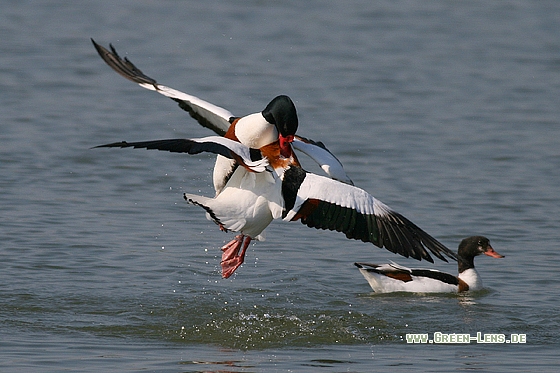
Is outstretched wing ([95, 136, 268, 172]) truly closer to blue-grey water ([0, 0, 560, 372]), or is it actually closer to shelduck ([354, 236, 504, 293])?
blue-grey water ([0, 0, 560, 372])

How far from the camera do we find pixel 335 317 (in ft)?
27.3

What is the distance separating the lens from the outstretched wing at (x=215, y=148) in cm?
663

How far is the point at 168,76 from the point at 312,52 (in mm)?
3676

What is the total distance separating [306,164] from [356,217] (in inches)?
235

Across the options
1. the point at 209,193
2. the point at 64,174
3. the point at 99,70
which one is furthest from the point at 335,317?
the point at 99,70

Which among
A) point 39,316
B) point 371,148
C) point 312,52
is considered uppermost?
point 312,52

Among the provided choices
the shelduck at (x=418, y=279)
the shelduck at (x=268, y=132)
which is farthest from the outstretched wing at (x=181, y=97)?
the shelduck at (x=418, y=279)

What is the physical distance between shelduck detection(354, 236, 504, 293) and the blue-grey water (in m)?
0.16

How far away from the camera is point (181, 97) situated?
843 centimetres

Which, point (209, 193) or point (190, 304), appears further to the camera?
point (209, 193)

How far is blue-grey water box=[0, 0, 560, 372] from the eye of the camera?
7633mm

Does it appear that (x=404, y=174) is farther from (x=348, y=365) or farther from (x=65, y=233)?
(x=348, y=365)

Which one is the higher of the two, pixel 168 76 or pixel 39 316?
pixel 168 76

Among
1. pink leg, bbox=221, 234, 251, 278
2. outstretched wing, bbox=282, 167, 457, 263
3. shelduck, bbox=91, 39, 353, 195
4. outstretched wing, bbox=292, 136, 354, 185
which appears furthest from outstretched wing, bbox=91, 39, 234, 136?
outstretched wing, bbox=282, 167, 457, 263
